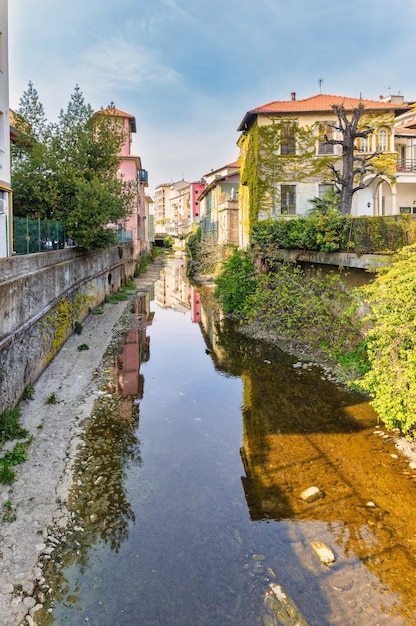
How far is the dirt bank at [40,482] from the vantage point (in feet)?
19.2

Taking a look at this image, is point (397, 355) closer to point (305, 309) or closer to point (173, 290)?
point (305, 309)

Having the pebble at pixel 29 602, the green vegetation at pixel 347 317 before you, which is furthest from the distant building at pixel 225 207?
the pebble at pixel 29 602

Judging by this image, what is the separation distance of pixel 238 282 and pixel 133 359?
744 cm

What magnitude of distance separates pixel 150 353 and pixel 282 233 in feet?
23.9

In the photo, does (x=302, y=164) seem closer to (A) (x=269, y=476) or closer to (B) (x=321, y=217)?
(B) (x=321, y=217)

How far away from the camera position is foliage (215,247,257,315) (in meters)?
22.0

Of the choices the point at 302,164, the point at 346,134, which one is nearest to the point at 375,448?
the point at 346,134

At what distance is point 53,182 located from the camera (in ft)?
66.9

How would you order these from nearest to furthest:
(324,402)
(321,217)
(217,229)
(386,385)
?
1. (386,385)
2. (324,402)
3. (321,217)
4. (217,229)

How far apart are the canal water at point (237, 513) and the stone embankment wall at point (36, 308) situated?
6.62 ft

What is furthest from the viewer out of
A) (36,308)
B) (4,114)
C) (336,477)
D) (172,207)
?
(172,207)

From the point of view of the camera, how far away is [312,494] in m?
7.93

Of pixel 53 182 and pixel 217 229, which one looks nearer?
pixel 53 182

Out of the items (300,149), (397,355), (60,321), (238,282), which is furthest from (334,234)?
(300,149)
